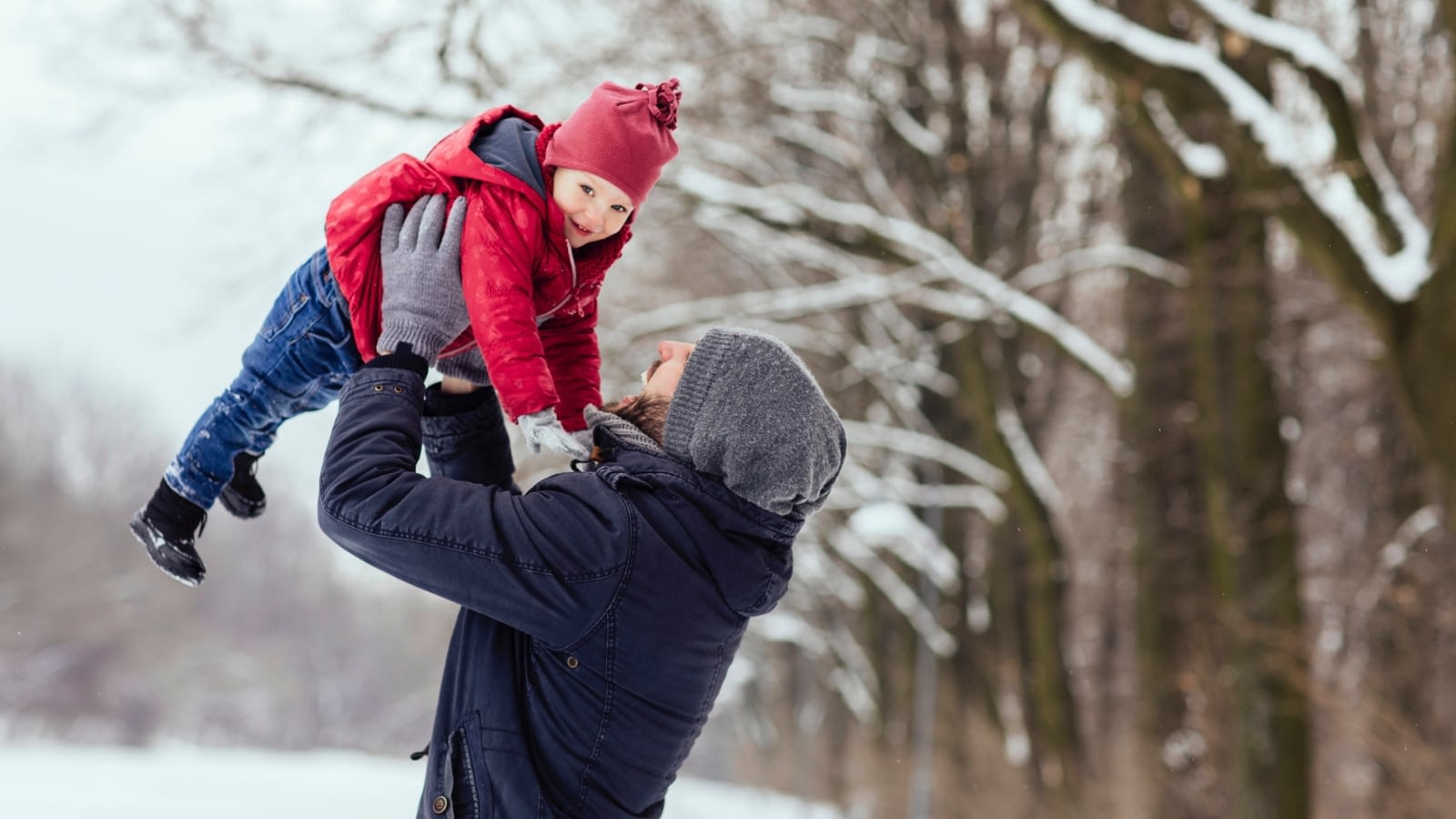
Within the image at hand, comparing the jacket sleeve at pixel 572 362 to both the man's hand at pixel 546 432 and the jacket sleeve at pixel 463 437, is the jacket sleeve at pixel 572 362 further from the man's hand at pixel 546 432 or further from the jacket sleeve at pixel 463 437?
the man's hand at pixel 546 432

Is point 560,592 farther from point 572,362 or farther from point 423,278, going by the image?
point 572,362

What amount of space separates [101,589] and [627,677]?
73.5ft

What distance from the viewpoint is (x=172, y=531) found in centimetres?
251

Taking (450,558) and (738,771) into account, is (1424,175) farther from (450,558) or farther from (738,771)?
(738,771)

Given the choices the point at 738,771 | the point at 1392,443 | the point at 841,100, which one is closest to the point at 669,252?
the point at 841,100

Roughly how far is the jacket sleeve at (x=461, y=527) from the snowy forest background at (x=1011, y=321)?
898 mm

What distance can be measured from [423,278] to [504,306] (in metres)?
0.14

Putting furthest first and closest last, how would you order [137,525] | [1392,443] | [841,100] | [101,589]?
[101,589]
[1392,443]
[841,100]
[137,525]

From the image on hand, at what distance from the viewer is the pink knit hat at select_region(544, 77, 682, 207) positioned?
8.13ft

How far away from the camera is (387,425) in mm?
2035

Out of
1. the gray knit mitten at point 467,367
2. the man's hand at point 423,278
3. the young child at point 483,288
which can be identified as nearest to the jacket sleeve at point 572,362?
the young child at point 483,288

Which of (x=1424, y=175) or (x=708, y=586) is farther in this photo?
(x=1424, y=175)

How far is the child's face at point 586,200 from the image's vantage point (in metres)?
2.49

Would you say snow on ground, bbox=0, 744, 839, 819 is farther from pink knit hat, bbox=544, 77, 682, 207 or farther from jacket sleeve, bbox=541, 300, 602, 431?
pink knit hat, bbox=544, 77, 682, 207
